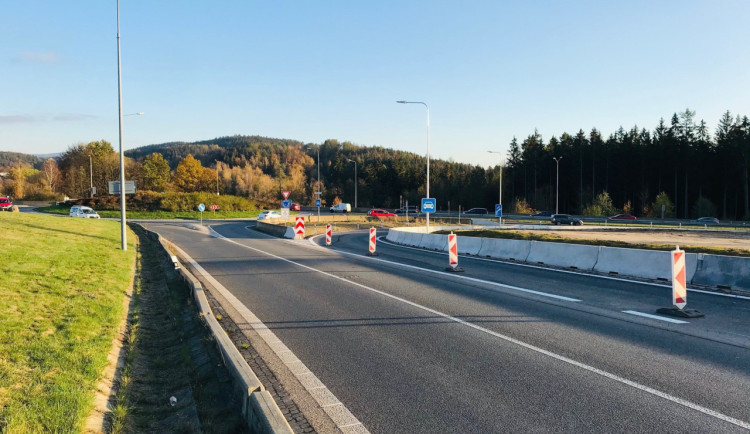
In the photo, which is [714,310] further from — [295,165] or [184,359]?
[295,165]

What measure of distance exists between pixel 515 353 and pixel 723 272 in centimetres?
872

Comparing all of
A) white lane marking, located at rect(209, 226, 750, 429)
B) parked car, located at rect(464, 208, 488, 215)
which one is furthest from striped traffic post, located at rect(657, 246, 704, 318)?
parked car, located at rect(464, 208, 488, 215)

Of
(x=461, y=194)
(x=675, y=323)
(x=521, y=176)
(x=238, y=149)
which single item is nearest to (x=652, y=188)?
(x=521, y=176)

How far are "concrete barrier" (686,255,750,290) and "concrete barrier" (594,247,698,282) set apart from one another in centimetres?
22

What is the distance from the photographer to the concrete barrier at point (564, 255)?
52.1 feet

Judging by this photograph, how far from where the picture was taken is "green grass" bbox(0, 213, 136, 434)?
4.51m

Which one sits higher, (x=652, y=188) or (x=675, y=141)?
(x=675, y=141)

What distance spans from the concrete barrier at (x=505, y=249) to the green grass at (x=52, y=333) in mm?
13884

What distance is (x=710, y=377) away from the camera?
565cm

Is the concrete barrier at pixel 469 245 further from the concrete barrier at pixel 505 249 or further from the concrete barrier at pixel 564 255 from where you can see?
the concrete barrier at pixel 564 255

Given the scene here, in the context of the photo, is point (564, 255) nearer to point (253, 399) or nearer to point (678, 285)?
point (678, 285)

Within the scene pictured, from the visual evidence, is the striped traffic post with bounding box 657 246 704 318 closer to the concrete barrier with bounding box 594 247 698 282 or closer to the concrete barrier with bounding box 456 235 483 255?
the concrete barrier with bounding box 594 247 698 282

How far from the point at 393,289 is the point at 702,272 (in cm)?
806

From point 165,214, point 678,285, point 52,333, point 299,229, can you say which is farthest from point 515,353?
point 165,214
